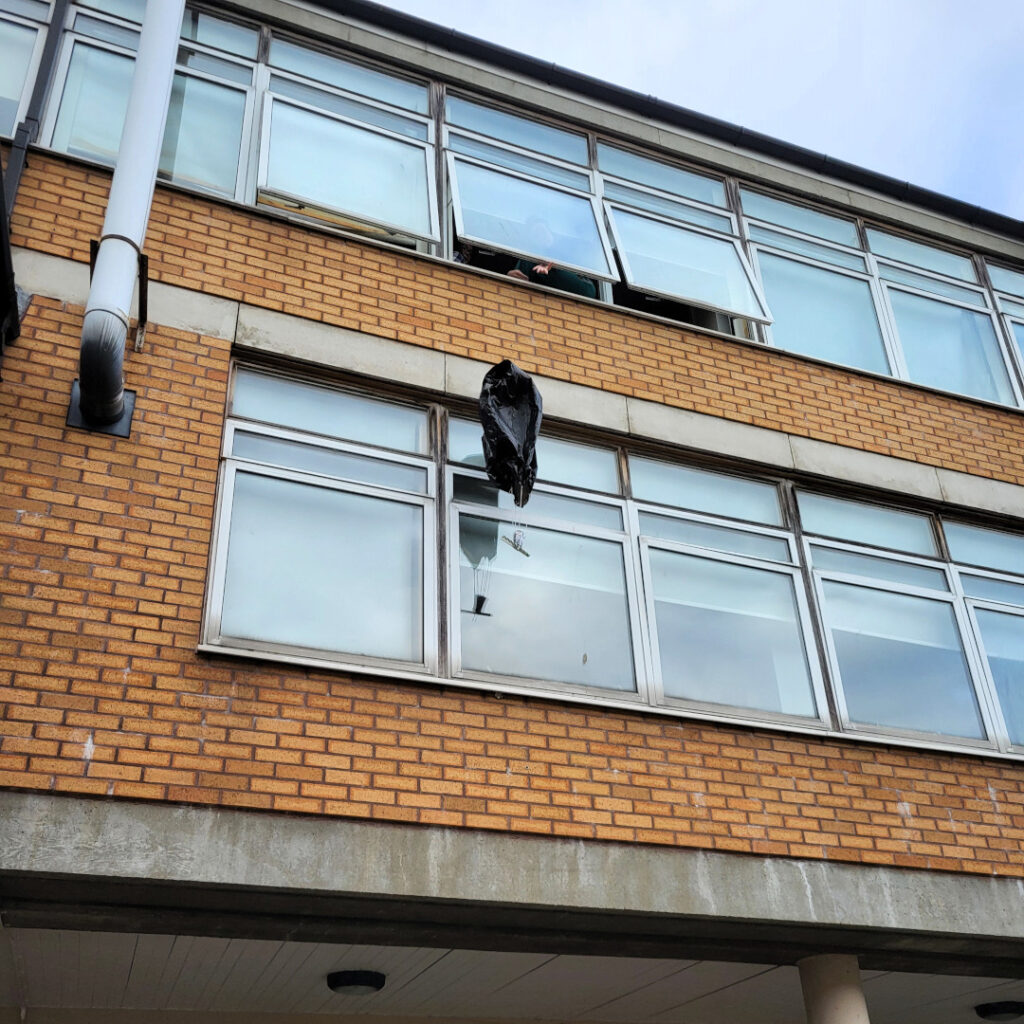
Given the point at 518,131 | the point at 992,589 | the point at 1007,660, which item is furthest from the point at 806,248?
the point at 1007,660

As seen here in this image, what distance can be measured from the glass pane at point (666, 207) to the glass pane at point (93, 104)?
3723 mm

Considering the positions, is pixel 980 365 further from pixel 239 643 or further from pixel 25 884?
pixel 25 884

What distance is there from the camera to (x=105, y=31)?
7906 millimetres

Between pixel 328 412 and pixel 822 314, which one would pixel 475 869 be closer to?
pixel 328 412

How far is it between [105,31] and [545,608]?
494 cm

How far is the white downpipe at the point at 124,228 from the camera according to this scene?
222 inches

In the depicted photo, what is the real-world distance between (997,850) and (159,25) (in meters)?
6.86

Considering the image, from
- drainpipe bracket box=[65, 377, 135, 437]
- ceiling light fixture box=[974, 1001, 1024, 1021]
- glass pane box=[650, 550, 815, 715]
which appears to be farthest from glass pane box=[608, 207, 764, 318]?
ceiling light fixture box=[974, 1001, 1024, 1021]

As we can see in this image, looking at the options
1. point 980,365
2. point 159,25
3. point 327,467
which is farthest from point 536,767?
point 980,365

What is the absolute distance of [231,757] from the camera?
5.47 meters

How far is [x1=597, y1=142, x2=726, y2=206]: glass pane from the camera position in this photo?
9609 mm

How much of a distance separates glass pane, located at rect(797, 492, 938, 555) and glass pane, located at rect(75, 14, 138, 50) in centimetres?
559

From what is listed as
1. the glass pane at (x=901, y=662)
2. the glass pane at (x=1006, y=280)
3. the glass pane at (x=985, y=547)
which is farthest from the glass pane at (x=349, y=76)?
the glass pane at (x=1006, y=280)

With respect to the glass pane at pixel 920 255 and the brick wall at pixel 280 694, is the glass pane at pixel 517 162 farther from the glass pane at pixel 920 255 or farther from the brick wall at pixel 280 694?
the glass pane at pixel 920 255
